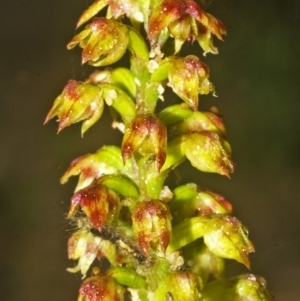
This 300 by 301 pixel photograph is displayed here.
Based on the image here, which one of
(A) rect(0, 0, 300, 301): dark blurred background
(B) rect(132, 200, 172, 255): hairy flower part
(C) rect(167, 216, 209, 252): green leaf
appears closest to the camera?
(B) rect(132, 200, 172, 255): hairy flower part

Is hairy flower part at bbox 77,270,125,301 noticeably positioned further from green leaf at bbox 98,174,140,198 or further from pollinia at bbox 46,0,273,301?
green leaf at bbox 98,174,140,198

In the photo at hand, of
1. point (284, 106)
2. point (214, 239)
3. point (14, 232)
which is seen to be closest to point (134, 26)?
point (214, 239)

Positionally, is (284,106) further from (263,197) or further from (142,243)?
(142,243)

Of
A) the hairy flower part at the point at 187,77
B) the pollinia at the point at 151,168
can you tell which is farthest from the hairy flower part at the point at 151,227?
the hairy flower part at the point at 187,77

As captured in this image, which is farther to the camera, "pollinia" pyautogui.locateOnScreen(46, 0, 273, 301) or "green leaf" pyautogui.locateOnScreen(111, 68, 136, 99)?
"green leaf" pyautogui.locateOnScreen(111, 68, 136, 99)

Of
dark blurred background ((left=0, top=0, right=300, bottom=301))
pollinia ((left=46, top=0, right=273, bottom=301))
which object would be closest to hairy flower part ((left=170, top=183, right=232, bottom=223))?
pollinia ((left=46, top=0, right=273, bottom=301))

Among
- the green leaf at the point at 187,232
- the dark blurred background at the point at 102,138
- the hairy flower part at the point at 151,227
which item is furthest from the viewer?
the dark blurred background at the point at 102,138

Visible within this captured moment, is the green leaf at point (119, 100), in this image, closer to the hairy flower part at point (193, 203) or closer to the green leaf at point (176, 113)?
the green leaf at point (176, 113)
